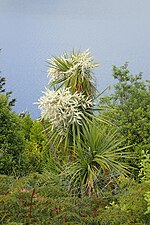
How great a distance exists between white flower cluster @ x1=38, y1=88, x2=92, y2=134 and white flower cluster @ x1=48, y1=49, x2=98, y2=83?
0.44m

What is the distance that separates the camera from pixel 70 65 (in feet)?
24.2

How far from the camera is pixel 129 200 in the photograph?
402cm

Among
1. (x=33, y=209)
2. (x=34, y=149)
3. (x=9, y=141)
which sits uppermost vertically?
(x=34, y=149)

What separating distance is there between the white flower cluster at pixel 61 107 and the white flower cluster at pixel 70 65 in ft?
1.44

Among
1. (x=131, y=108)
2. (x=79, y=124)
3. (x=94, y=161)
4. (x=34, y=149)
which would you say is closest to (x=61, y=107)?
(x=79, y=124)

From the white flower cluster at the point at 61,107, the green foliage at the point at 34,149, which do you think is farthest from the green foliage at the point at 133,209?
the green foliage at the point at 34,149

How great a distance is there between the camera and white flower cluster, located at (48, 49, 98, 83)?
713 centimetres

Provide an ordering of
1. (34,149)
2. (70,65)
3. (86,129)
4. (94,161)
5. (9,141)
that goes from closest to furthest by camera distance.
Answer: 1. (94,161)
2. (86,129)
3. (70,65)
4. (9,141)
5. (34,149)

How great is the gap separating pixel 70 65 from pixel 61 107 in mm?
930

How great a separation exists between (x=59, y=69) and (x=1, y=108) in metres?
1.18

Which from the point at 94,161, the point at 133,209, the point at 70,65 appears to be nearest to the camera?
the point at 133,209

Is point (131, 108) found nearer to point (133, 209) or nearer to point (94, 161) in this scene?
point (94, 161)

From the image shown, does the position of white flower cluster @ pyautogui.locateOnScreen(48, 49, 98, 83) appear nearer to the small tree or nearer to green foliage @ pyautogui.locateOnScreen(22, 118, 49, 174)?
the small tree

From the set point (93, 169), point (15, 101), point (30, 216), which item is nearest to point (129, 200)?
point (30, 216)
